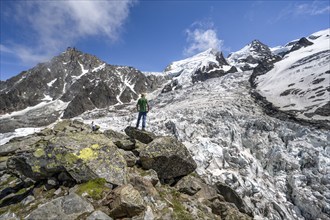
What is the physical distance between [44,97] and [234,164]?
19370 cm

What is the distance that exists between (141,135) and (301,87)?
5302 cm

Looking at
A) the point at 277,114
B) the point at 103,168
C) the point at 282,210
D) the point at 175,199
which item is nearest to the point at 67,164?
the point at 103,168

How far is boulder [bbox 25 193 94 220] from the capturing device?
22.0 ft

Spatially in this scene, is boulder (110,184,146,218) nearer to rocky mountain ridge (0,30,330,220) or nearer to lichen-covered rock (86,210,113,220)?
lichen-covered rock (86,210,113,220)

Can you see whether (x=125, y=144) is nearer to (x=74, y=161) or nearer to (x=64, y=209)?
(x=74, y=161)

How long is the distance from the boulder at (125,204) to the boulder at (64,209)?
649 mm

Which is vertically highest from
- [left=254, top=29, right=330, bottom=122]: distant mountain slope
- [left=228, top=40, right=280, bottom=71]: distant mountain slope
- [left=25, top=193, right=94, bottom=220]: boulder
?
[left=228, top=40, right=280, bottom=71]: distant mountain slope

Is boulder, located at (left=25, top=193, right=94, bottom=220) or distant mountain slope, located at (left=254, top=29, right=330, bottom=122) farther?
distant mountain slope, located at (left=254, top=29, right=330, bottom=122)

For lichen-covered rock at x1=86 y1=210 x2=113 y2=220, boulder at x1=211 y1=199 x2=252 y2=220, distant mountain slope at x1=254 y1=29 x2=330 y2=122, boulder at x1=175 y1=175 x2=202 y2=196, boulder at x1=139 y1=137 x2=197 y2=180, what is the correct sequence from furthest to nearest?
distant mountain slope at x1=254 y1=29 x2=330 y2=122
boulder at x1=139 y1=137 x2=197 y2=180
boulder at x1=175 y1=175 x2=202 y2=196
boulder at x1=211 y1=199 x2=252 y2=220
lichen-covered rock at x1=86 y1=210 x2=113 y2=220

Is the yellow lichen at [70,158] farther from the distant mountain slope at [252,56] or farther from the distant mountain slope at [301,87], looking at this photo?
the distant mountain slope at [252,56]

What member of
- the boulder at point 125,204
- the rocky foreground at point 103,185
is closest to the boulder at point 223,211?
the rocky foreground at point 103,185

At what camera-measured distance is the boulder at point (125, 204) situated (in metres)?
6.93

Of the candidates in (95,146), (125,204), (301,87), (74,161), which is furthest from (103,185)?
(301,87)

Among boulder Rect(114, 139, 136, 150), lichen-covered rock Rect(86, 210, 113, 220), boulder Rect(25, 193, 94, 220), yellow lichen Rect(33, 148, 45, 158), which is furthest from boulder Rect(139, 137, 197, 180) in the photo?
lichen-covered rock Rect(86, 210, 113, 220)
